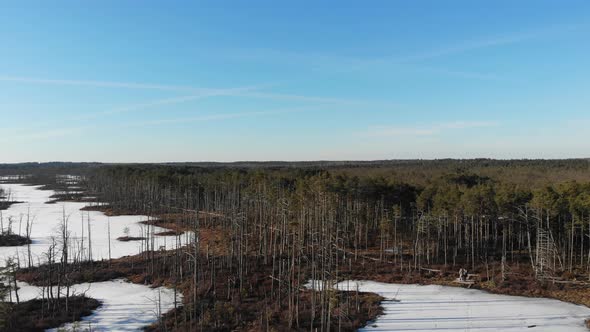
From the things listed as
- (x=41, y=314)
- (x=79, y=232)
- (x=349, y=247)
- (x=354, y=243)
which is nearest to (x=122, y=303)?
(x=41, y=314)

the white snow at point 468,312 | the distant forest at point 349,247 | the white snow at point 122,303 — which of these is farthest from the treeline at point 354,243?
the white snow at point 468,312

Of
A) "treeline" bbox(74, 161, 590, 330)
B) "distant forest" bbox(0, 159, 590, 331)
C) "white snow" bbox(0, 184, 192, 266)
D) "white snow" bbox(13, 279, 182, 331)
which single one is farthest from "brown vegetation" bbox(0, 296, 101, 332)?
"treeline" bbox(74, 161, 590, 330)

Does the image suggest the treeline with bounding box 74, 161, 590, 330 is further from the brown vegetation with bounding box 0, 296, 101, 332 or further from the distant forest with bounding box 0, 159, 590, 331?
the brown vegetation with bounding box 0, 296, 101, 332

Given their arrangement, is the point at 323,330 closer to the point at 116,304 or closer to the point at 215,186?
the point at 116,304

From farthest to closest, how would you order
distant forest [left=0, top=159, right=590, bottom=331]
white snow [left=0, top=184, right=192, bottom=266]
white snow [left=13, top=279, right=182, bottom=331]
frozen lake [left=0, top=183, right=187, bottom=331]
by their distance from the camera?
1. white snow [left=0, top=184, right=192, bottom=266]
2. distant forest [left=0, top=159, right=590, bottom=331]
3. frozen lake [left=0, top=183, right=187, bottom=331]
4. white snow [left=13, top=279, right=182, bottom=331]

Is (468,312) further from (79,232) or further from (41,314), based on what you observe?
(79,232)

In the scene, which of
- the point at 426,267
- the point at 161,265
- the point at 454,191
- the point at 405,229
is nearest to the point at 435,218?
the point at 454,191
